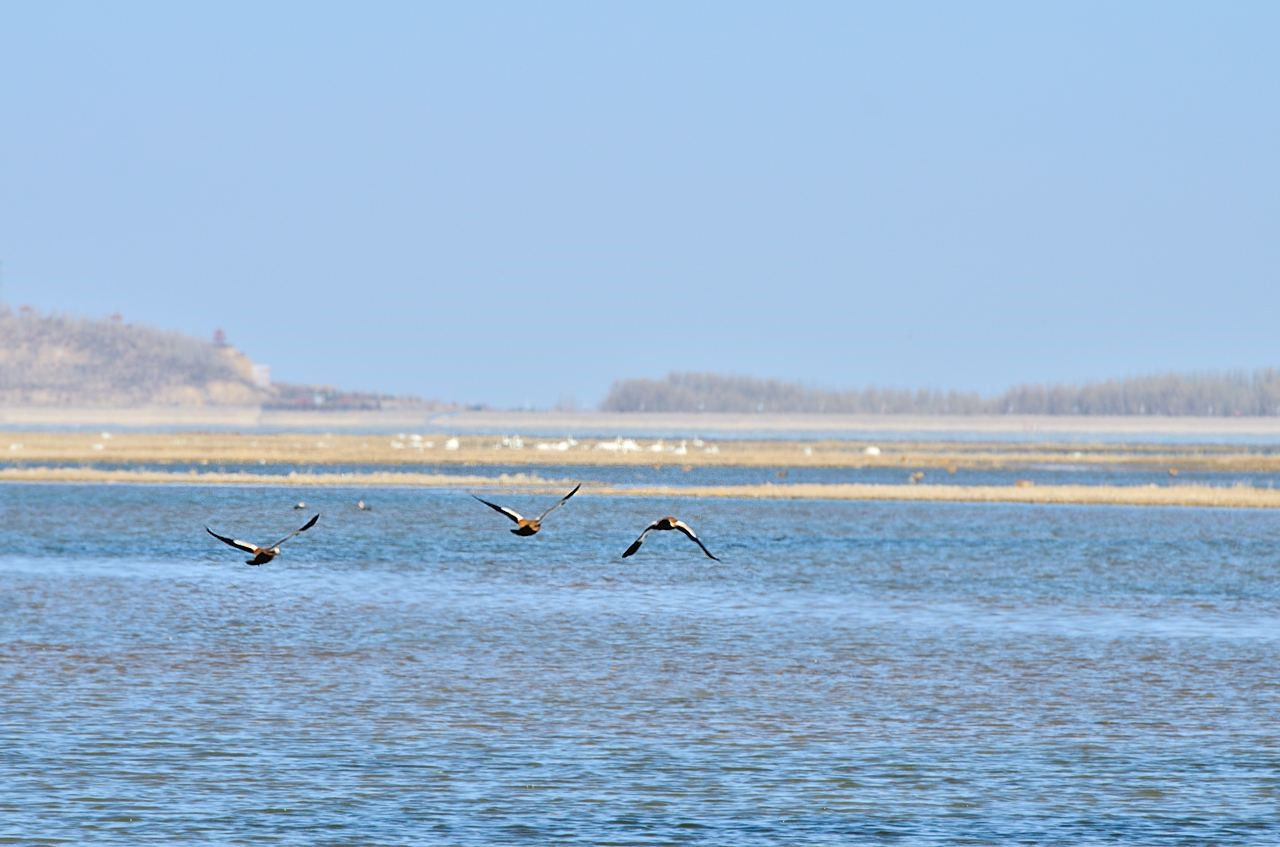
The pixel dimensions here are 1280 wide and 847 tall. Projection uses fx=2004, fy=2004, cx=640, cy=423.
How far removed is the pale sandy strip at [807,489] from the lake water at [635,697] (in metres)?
23.6

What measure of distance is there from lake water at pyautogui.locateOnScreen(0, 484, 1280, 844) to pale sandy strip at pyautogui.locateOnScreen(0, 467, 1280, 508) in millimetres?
23631

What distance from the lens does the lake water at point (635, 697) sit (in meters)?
19.7

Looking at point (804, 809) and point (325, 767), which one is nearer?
point (804, 809)

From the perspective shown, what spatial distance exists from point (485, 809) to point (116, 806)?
3.60m

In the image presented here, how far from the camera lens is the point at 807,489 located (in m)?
79.5

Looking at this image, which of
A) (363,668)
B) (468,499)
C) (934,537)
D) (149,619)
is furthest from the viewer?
(468,499)

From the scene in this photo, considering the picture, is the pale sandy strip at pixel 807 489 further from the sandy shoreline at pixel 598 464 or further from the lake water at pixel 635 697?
the lake water at pixel 635 697

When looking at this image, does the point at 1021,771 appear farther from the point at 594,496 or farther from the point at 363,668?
the point at 594,496

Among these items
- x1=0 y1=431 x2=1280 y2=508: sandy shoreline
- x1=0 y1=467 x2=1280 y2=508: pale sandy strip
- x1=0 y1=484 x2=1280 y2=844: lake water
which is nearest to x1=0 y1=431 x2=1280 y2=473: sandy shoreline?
x1=0 y1=431 x2=1280 y2=508: sandy shoreline

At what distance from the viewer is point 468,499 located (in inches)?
3115

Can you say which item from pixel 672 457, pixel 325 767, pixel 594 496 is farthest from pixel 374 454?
pixel 325 767

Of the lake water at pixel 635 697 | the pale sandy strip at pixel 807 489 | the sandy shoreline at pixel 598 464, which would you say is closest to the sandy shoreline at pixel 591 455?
the sandy shoreline at pixel 598 464

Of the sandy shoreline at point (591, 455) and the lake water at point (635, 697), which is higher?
the sandy shoreline at point (591, 455)

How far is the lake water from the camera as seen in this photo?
64.7 ft
